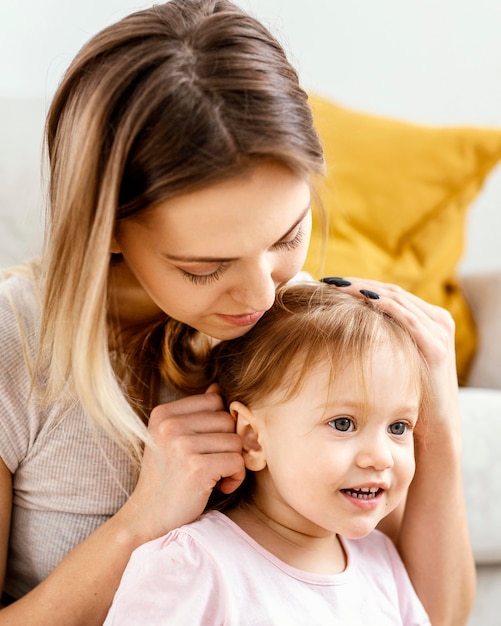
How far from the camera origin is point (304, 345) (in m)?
1.00

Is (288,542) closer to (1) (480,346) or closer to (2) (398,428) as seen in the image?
(2) (398,428)

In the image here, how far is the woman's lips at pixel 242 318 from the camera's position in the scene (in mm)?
998

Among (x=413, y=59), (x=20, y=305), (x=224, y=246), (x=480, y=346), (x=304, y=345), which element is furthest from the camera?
(x=413, y=59)

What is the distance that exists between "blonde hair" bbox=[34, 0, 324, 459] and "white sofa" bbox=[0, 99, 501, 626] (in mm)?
351

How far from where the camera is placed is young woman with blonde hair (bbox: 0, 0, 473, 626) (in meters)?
0.91

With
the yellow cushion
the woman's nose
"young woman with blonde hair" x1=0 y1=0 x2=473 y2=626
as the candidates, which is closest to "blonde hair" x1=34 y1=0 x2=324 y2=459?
"young woman with blonde hair" x1=0 y1=0 x2=473 y2=626

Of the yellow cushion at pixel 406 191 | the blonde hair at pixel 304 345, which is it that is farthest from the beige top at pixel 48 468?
the yellow cushion at pixel 406 191

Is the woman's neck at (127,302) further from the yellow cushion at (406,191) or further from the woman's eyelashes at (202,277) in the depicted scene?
the yellow cushion at (406,191)

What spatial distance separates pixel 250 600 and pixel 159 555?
108mm

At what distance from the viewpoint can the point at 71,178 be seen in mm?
952

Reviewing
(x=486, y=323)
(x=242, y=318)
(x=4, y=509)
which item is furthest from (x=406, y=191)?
(x=4, y=509)

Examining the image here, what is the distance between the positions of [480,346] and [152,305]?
891 mm

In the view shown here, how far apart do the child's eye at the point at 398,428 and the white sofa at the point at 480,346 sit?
0.38 m

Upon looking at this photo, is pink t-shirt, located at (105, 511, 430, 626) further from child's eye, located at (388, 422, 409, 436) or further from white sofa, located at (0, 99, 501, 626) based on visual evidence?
white sofa, located at (0, 99, 501, 626)
